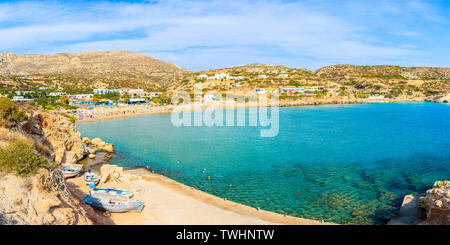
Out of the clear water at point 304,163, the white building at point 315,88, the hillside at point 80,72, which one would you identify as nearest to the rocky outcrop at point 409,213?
the clear water at point 304,163

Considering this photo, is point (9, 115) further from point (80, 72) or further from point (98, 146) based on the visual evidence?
point (80, 72)

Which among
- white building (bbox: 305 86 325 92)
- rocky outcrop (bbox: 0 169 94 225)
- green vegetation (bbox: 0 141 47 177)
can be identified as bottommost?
rocky outcrop (bbox: 0 169 94 225)

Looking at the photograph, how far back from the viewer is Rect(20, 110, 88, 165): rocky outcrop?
687 inches

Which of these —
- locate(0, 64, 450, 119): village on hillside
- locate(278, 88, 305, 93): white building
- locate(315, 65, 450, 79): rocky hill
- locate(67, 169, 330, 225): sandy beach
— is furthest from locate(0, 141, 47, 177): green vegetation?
locate(315, 65, 450, 79): rocky hill

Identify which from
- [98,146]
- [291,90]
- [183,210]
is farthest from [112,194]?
[291,90]

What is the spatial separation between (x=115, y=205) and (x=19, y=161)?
450cm

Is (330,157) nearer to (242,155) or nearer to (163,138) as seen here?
(242,155)

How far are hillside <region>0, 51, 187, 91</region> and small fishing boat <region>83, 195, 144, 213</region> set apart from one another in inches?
2784

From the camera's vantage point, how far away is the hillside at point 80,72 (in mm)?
79250

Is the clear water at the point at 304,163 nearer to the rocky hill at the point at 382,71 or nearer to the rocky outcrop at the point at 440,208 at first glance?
the rocky outcrop at the point at 440,208

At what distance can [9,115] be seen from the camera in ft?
46.1

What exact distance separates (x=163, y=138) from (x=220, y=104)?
37023 mm

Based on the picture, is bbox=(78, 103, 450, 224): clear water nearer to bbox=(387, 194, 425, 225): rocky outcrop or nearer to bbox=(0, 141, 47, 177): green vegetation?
bbox=(387, 194, 425, 225): rocky outcrop
